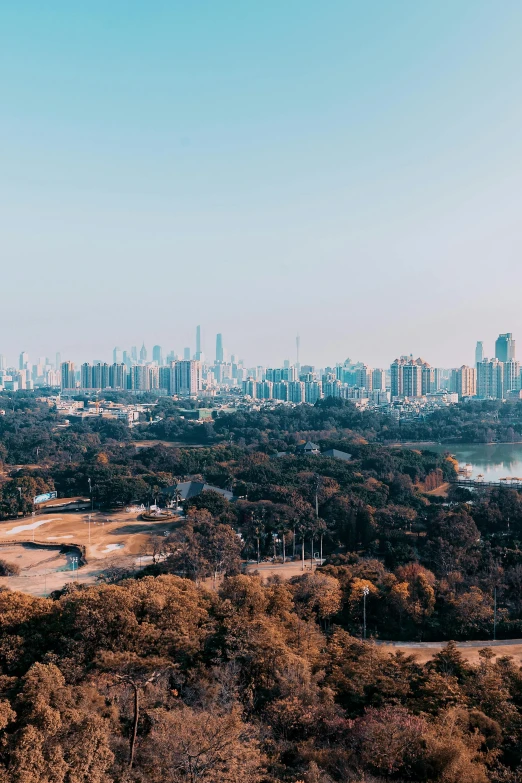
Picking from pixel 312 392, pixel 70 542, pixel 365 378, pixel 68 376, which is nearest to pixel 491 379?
pixel 365 378

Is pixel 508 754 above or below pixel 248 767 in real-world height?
below

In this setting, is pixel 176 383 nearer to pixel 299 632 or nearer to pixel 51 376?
pixel 51 376

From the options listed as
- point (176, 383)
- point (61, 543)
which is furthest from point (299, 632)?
point (176, 383)

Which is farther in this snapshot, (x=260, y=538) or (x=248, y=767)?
(x=260, y=538)

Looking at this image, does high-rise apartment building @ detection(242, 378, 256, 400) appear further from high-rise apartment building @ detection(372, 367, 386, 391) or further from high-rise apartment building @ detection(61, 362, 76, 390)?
high-rise apartment building @ detection(61, 362, 76, 390)

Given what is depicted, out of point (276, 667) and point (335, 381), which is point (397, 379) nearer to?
point (335, 381)

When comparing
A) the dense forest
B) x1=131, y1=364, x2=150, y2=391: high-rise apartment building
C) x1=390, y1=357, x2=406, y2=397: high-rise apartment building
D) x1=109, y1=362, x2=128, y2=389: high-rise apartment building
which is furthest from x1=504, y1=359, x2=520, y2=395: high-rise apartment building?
the dense forest
